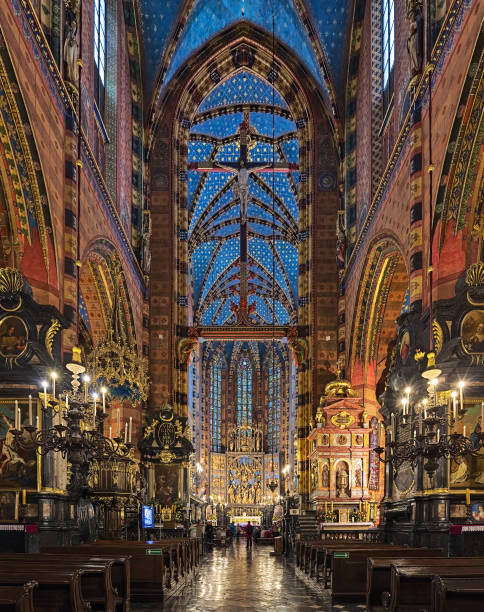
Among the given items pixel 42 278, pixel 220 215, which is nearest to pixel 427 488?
A: pixel 42 278

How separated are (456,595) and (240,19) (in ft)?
85.3

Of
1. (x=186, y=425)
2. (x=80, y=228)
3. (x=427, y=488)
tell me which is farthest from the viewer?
(x=186, y=425)

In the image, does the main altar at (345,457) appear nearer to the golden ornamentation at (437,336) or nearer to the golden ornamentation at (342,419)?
the golden ornamentation at (342,419)

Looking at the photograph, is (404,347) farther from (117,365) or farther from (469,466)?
(117,365)

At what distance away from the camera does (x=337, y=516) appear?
24.2m

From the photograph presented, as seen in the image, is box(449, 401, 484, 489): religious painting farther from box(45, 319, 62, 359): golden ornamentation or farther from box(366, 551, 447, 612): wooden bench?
box(45, 319, 62, 359): golden ornamentation

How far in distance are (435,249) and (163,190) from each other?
648 inches

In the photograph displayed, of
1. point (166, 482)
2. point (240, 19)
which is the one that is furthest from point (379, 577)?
point (240, 19)

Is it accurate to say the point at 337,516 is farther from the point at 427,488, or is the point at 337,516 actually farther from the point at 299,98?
the point at 299,98

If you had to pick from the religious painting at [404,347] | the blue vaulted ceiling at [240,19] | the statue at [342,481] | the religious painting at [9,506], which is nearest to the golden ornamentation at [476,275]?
the religious painting at [404,347]

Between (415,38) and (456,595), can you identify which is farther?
(415,38)

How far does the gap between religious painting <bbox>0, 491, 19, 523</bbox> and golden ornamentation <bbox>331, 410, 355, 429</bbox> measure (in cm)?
1401

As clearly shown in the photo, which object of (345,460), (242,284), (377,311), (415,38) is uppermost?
(415,38)

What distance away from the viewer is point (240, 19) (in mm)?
28906
